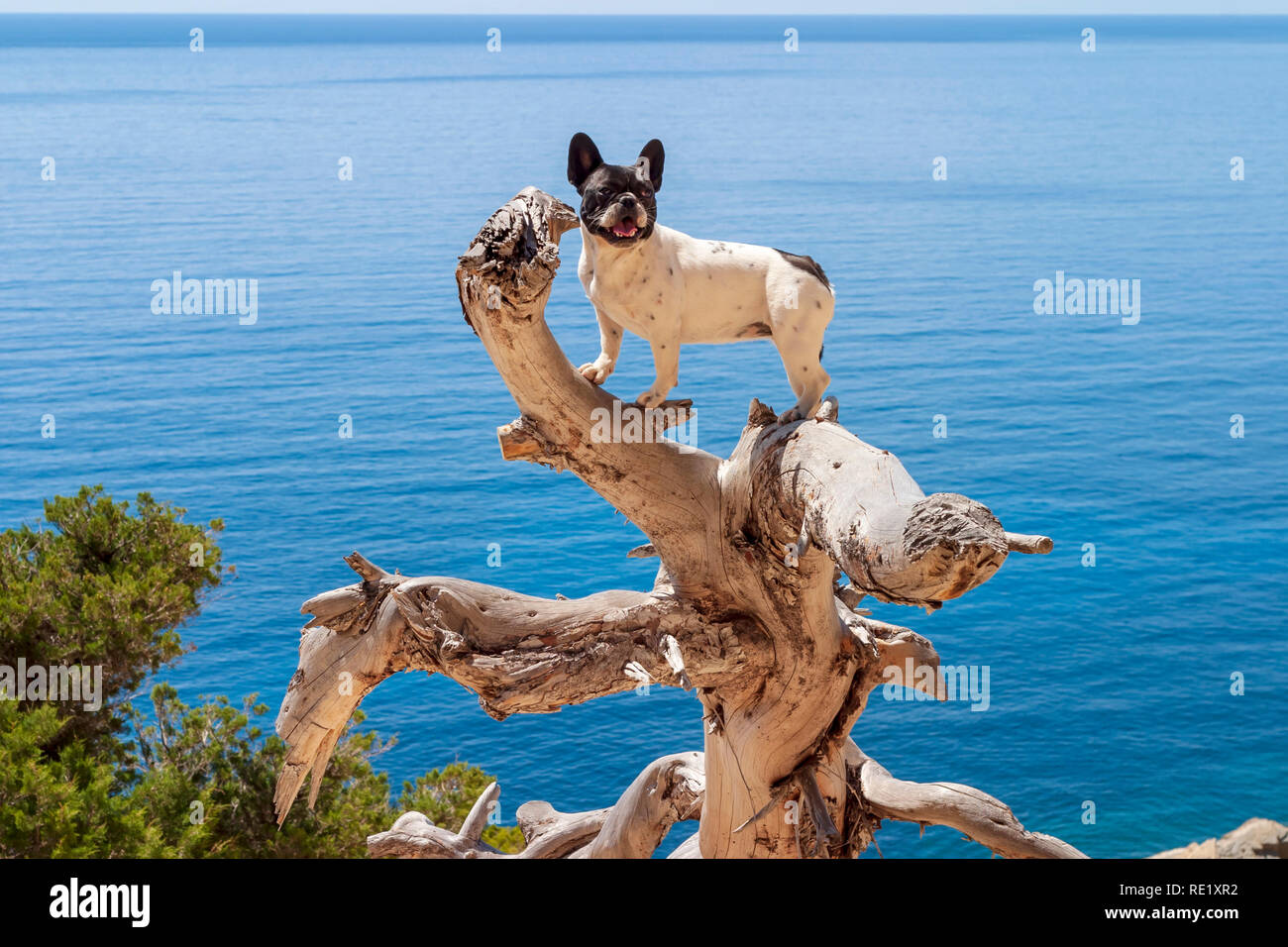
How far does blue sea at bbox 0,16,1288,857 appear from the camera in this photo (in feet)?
73.4

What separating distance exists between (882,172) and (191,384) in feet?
125

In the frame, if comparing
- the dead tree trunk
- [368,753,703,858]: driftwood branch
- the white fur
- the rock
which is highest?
the white fur

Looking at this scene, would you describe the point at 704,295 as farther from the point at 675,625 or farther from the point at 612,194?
the point at 675,625

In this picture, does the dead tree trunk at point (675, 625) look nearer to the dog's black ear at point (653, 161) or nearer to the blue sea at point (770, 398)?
the dog's black ear at point (653, 161)

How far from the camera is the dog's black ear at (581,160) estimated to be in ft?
22.0

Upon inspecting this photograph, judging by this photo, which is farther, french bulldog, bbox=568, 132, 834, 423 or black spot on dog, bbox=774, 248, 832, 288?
black spot on dog, bbox=774, 248, 832, 288

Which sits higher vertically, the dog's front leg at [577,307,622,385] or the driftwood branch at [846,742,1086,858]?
the dog's front leg at [577,307,622,385]

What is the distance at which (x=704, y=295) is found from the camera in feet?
23.2

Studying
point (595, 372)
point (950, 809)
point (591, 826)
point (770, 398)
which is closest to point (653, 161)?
point (595, 372)

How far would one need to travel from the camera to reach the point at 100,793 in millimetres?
10562

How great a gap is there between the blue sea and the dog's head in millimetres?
14211

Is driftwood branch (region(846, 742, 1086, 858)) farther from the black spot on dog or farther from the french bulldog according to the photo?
the black spot on dog

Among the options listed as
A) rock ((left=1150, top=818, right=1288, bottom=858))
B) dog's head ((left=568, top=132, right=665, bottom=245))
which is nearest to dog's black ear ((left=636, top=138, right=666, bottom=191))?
dog's head ((left=568, top=132, right=665, bottom=245))

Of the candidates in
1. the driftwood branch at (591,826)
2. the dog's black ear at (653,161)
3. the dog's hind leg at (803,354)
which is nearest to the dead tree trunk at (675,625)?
the dog's hind leg at (803,354)
